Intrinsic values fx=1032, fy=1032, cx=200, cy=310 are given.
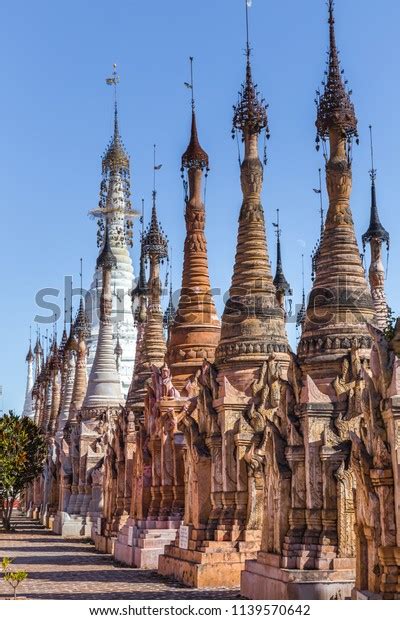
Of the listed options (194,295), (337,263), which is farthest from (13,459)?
(337,263)

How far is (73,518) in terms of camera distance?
46.0 m

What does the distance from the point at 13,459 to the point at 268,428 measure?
118ft

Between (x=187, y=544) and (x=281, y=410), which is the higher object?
(x=281, y=410)

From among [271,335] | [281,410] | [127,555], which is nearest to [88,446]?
[127,555]

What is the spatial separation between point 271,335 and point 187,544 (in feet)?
19.0

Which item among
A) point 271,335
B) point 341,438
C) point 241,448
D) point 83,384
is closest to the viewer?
point 341,438

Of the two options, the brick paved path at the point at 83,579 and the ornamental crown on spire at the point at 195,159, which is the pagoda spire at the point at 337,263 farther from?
the ornamental crown on spire at the point at 195,159

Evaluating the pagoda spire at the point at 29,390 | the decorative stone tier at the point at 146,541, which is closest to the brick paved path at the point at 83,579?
the decorative stone tier at the point at 146,541

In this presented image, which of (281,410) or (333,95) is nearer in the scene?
(281,410)

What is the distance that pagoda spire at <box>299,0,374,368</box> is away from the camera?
2061cm

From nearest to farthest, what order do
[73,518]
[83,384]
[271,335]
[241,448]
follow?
[241,448]
[271,335]
[73,518]
[83,384]

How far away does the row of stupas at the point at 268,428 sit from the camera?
13.9 metres

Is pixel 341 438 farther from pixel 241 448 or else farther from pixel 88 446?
pixel 88 446

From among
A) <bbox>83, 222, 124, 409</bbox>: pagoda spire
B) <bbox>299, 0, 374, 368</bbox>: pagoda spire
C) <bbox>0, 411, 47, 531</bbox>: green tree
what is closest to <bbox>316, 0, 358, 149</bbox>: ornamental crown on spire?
<bbox>299, 0, 374, 368</bbox>: pagoda spire
